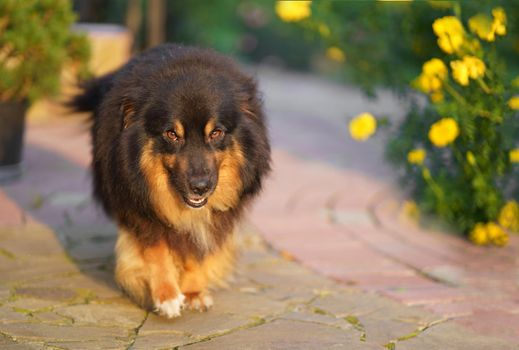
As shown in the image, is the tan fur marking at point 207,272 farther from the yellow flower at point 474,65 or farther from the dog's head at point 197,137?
the yellow flower at point 474,65

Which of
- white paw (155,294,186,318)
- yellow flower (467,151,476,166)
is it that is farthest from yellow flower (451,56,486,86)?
white paw (155,294,186,318)

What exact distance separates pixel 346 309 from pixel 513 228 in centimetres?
160

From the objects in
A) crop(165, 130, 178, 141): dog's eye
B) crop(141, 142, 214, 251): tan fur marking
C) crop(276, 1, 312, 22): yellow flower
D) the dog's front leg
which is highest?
crop(276, 1, 312, 22): yellow flower

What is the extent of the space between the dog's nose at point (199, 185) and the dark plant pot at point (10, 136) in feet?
9.38

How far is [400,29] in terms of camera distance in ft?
18.4

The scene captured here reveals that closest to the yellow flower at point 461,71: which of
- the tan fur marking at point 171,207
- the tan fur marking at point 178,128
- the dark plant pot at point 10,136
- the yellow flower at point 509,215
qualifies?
the yellow flower at point 509,215

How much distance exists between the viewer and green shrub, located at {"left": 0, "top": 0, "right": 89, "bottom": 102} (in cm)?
567

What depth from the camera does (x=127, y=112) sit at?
3.62m

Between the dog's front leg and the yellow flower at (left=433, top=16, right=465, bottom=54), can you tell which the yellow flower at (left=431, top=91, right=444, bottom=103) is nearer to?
the yellow flower at (left=433, top=16, right=465, bottom=54)

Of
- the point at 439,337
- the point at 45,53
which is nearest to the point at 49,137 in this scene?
the point at 45,53

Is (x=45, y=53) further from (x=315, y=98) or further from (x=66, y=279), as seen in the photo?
(x=315, y=98)

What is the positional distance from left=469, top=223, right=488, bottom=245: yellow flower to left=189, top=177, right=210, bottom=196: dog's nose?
2029 millimetres

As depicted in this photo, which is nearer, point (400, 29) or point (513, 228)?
point (513, 228)

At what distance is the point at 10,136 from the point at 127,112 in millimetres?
2637
